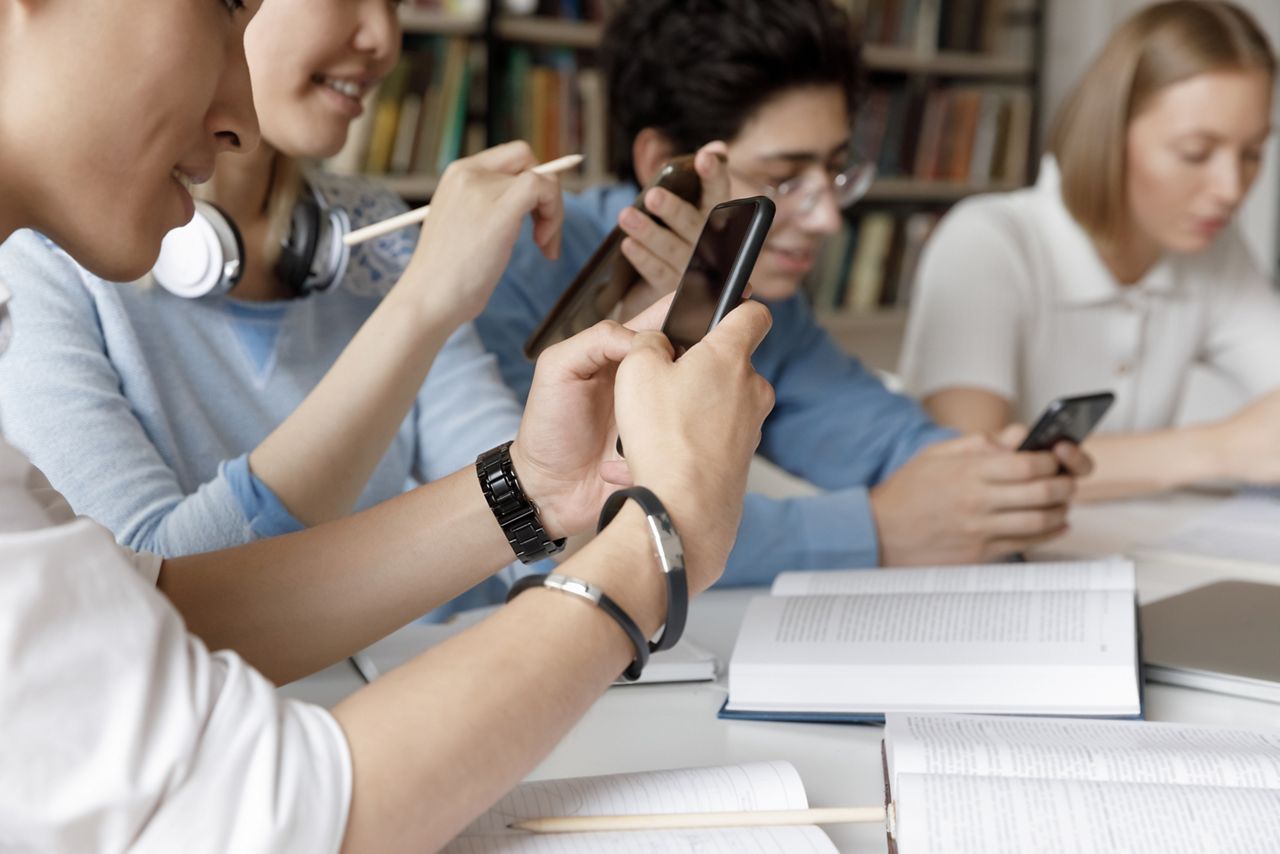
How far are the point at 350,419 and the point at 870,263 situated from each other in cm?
281

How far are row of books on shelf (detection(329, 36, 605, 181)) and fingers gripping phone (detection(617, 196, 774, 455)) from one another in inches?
78.2

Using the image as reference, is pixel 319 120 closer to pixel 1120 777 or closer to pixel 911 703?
pixel 911 703

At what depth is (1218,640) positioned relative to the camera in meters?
1.02

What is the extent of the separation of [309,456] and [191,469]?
A: 193 mm

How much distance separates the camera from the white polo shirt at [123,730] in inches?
18.7

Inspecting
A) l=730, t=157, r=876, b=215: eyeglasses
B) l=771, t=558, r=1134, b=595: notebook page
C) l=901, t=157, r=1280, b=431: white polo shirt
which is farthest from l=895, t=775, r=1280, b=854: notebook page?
l=901, t=157, r=1280, b=431: white polo shirt

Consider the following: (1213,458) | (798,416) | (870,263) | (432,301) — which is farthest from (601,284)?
(870,263)

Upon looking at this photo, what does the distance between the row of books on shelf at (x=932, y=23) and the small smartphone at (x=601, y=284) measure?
2387mm

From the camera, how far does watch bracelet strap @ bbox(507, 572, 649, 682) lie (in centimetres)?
60

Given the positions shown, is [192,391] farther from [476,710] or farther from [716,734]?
[476,710]

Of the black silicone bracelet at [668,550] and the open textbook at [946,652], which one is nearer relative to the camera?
the black silicone bracelet at [668,550]

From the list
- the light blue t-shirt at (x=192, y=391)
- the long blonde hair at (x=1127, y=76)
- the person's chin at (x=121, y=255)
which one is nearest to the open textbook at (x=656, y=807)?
the person's chin at (x=121, y=255)

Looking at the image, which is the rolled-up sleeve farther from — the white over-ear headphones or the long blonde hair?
the long blonde hair

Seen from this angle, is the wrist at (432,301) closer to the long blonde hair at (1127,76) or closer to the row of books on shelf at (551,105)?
the long blonde hair at (1127,76)
